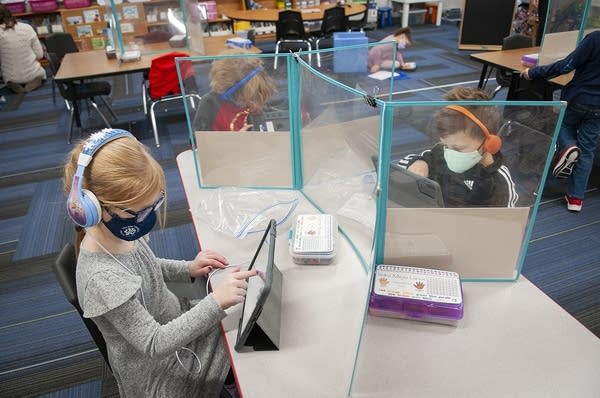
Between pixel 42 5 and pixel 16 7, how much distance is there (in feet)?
1.08

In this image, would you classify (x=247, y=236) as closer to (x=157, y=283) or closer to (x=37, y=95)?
(x=157, y=283)

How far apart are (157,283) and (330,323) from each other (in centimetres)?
50

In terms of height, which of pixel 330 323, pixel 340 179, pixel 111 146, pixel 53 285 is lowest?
pixel 53 285

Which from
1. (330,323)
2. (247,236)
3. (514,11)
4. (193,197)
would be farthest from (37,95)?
(514,11)

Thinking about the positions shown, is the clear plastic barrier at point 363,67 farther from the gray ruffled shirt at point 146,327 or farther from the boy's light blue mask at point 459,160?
the gray ruffled shirt at point 146,327

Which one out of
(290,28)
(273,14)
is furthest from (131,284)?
(273,14)

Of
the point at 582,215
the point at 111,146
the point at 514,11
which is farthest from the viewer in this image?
the point at 514,11

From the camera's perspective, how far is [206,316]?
1.07 meters

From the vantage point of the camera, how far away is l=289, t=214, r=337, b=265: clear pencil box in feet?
4.22

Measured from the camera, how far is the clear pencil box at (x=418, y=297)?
1.08m

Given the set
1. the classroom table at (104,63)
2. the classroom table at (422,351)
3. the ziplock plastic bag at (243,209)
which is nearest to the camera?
the classroom table at (422,351)

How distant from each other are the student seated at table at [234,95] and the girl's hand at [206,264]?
20.1 inches

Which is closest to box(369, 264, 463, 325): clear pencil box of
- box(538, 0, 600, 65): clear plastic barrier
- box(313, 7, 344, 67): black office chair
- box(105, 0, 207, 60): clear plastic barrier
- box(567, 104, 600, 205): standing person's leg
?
box(567, 104, 600, 205): standing person's leg

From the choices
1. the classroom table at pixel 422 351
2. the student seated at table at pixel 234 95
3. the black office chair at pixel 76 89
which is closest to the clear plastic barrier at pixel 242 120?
the student seated at table at pixel 234 95
